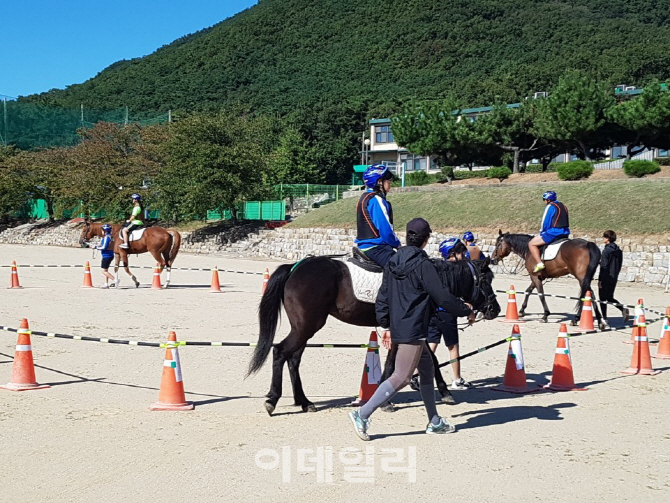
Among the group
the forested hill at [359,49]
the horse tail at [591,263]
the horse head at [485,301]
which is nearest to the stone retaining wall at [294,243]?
the horse tail at [591,263]

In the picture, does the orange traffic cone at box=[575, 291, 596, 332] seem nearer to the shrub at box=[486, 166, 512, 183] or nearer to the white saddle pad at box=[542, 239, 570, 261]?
the white saddle pad at box=[542, 239, 570, 261]

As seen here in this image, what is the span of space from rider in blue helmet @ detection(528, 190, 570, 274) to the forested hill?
307ft

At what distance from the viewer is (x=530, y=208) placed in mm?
31891

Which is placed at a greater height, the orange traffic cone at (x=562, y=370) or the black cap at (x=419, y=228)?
the black cap at (x=419, y=228)

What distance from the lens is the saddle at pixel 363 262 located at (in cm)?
844

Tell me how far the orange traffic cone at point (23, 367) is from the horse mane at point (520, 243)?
10.9m

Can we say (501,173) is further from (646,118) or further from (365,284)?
(365,284)

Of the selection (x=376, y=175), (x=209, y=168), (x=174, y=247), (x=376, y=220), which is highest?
(x=376, y=175)

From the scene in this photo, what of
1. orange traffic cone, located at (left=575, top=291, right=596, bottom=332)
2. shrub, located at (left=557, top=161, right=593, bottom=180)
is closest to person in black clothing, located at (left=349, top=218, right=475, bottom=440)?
orange traffic cone, located at (left=575, top=291, right=596, bottom=332)

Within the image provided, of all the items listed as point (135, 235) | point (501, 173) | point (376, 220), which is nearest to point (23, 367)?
point (376, 220)

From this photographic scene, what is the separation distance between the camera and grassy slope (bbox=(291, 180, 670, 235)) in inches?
1093

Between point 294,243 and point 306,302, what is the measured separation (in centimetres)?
3070

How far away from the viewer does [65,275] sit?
86.0ft

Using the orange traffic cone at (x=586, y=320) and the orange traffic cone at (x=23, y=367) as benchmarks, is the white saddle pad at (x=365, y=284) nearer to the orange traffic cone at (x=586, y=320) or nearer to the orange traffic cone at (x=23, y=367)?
the orange traffic cone at (x=23, y=367)
